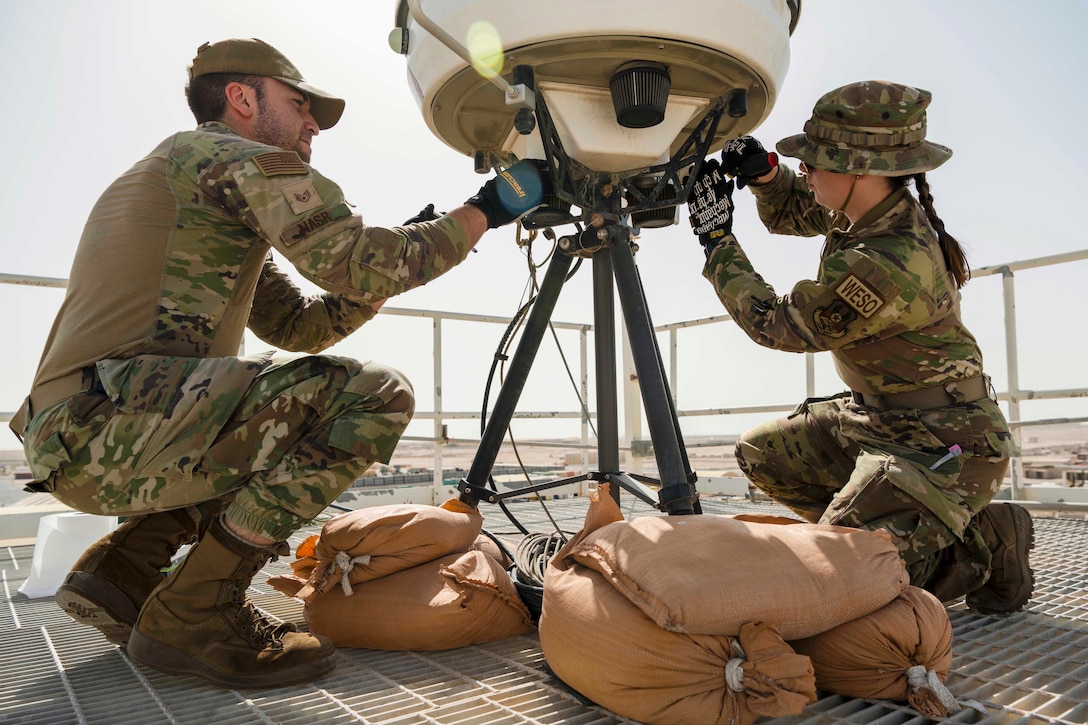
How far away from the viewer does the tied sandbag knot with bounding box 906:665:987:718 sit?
1.12m

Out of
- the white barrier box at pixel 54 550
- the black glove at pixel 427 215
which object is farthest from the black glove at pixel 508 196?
→ the white barrier box at pixel 54 550

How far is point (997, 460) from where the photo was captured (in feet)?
5.71

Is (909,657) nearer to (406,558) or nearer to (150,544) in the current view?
(406,558)

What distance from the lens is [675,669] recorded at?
1.07 meters

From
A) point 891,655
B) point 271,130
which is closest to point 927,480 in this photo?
point 891,655

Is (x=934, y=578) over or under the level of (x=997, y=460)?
under

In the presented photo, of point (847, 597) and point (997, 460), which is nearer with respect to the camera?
point (847, 597)

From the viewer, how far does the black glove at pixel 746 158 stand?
1953 millimetres

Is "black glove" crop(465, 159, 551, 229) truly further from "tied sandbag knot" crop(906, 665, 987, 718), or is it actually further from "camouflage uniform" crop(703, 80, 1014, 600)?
"tied sandbag knot" crop(906, 665, 987, 718)

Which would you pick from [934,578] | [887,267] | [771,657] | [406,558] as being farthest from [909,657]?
[406,558]

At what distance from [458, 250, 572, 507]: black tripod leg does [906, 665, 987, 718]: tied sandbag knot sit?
3.70 feet

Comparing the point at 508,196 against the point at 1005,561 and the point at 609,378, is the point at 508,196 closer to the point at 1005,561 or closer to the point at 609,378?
the point at 609,378

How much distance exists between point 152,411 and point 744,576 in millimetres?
1138

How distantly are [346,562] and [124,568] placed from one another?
53 centimetres
